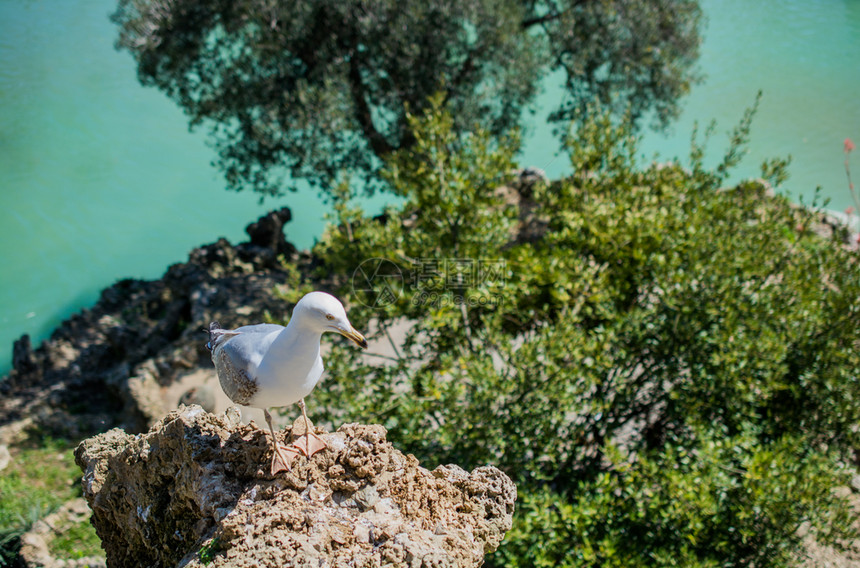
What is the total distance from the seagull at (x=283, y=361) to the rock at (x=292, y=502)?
12 cm

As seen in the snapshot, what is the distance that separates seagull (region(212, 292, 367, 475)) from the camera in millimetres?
2419

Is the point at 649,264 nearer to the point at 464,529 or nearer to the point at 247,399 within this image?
the point at 464,529

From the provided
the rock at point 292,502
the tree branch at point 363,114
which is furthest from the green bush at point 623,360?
the tree branch at point 363,114

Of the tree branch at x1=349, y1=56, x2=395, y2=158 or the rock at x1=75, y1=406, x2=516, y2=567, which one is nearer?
the rock at x1=75, y1=406, x2=516, y2=567

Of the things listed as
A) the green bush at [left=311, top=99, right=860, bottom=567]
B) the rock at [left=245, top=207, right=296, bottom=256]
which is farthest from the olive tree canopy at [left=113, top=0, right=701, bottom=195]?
the green bush at [left=311, top=99, right=860, bottom=567]

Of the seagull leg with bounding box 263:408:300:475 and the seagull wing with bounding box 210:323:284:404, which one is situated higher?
the seagull wing with bounding box 210:323:284:404

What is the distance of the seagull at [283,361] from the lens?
7.94 ft

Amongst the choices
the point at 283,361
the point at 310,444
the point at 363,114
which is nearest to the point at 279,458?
the point at 310,444

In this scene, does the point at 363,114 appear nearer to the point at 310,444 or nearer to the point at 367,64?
the point at 367,64

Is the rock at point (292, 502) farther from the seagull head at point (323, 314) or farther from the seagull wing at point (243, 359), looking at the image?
the seagull head at point (323, 314)

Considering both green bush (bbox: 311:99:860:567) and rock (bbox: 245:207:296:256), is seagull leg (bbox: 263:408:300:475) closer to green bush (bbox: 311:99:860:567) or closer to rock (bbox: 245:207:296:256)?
green bush (bbox: 311:99:860:567)

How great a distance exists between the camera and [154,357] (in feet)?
29.1

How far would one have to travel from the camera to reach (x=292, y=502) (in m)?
2.47

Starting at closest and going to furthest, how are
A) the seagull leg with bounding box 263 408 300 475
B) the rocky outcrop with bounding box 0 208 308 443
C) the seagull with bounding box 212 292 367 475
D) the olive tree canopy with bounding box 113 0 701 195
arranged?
1. the seagull with bounding box 212 292 367 475
2. the seagull leg with bounding box 263 408 300 475
3. the rocky outcrop with bounding box 0 208 308 443
4. the olive tree canopy with bounding box 113 0 701 195
